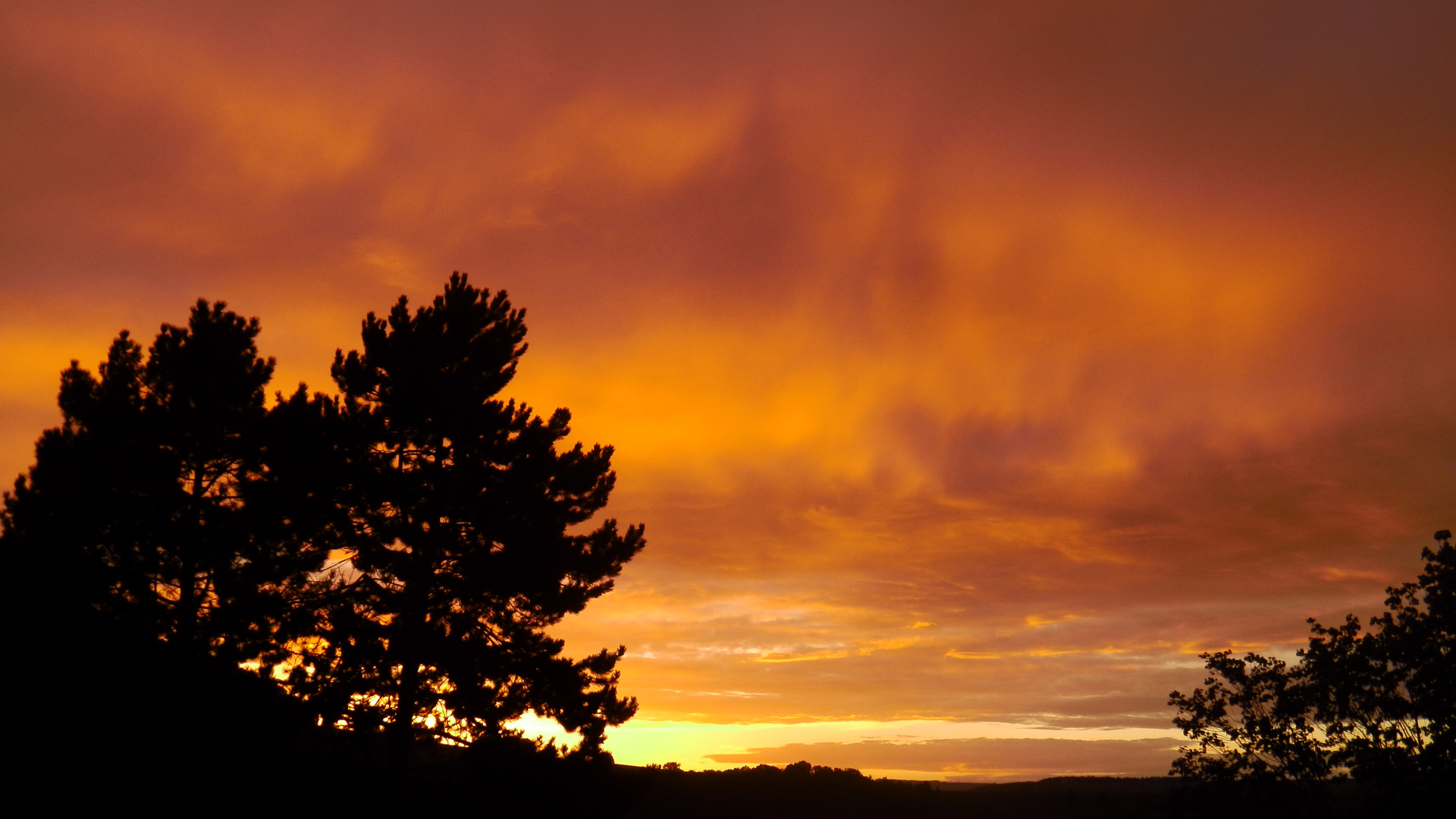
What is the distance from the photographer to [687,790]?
75.6 metres

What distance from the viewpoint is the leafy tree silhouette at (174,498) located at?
2123cm

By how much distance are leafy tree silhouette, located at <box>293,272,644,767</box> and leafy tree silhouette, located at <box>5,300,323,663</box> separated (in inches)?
70.4

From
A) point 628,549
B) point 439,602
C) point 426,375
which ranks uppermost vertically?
point 426,375

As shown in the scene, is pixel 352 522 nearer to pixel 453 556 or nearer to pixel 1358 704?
pixel 453 556

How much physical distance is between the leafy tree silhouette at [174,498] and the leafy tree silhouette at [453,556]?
1.79m

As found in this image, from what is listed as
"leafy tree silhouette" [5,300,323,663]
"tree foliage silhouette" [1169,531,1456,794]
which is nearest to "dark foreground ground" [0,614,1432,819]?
"leafy tree silhouette" [5,300,323,663]

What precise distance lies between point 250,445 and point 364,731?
8774 mm

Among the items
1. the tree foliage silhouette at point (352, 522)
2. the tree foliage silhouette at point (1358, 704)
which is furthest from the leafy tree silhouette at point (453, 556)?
the tree foliage silhouette at point (1358, 704)

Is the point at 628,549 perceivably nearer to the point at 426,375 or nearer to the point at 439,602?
the point at 439,602

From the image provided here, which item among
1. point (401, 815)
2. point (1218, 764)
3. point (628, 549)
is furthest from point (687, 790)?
point (401, 815)

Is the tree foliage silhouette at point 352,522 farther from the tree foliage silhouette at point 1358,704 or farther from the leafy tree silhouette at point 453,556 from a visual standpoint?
the tree foliage silhouette at point 1358,704

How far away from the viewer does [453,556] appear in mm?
23141

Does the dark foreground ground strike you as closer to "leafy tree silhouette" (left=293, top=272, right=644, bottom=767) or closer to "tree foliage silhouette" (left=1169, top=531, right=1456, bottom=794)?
"leafy tree silhouette" (left=293, top=272, right=644, bottom=767)

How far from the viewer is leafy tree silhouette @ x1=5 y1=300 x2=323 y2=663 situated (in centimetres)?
2123
